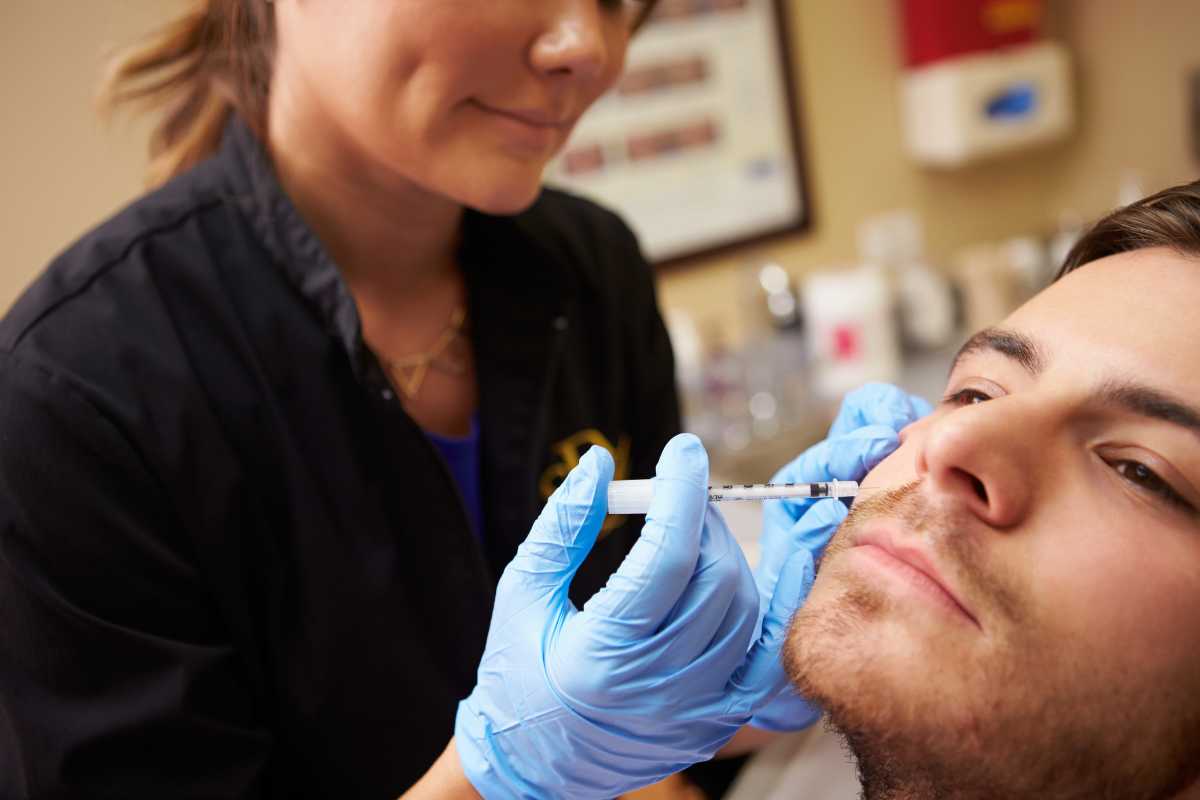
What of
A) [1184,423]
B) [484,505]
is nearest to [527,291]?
[484,505]

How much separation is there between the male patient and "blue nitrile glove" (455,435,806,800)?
82mm

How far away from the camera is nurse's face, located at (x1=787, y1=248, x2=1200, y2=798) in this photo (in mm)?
815

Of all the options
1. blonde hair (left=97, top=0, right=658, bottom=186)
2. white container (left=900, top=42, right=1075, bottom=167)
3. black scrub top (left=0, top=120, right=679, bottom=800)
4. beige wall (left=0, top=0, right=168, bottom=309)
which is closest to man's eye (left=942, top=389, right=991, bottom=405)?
black scrub top (left=0, top=120, right=679, bottom=800)

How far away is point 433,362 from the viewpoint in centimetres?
130

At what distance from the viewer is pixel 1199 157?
2514mm

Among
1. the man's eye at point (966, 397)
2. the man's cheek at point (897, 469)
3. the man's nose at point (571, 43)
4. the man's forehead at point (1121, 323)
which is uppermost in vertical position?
the man's nose at point (571, 43)

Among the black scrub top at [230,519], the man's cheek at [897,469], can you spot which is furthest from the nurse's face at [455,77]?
the man's cheek at [897,469]

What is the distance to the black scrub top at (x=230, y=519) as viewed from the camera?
3.02ft


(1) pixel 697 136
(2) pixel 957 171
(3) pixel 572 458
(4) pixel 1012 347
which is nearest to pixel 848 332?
(1) pixel 697 136

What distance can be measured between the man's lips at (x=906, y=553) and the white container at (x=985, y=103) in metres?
1.97

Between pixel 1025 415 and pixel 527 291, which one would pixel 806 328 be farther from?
pixel 1025 415

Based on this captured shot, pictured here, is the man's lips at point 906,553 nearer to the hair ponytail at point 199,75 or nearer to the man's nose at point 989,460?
the man's nose at point 989,460

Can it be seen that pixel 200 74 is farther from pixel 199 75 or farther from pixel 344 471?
pixel 344 471

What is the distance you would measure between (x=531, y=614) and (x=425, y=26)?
0.57 metres
